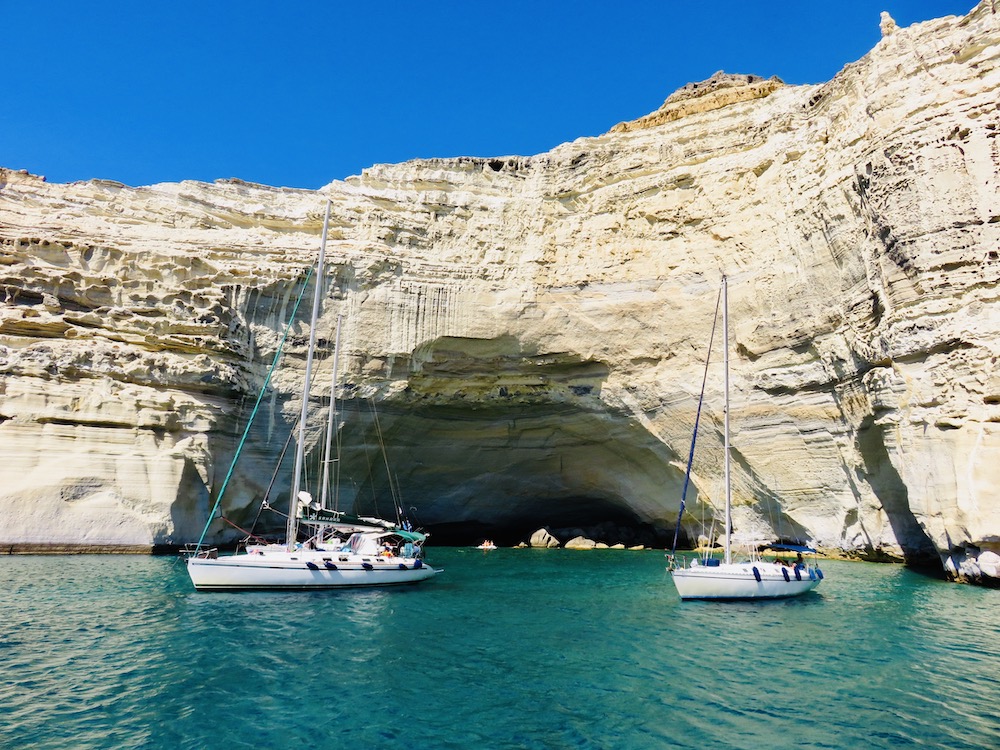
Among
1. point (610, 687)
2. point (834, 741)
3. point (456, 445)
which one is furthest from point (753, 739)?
point (456, 445)

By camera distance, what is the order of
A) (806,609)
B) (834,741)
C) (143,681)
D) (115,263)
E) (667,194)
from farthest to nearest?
1. (667,194)
2. (115,263)
3. (806,609)
4. (143,681)
5. (834,741)

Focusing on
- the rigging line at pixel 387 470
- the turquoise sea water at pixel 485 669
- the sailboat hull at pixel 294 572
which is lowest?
the turquoise sea water at pixel 485 669

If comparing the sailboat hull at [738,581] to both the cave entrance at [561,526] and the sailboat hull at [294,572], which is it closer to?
the sailboat hull at [294,572]

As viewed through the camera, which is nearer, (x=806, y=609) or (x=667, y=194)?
(x=806, y=609)

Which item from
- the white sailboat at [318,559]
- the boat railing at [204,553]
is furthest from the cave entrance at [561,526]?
the white sailboat at [318,559]

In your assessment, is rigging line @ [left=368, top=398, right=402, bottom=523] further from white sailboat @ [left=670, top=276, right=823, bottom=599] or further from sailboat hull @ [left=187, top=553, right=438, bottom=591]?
white sailboat @ [left=670, top=276, right=823, bottom=599]

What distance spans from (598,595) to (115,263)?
811 inches

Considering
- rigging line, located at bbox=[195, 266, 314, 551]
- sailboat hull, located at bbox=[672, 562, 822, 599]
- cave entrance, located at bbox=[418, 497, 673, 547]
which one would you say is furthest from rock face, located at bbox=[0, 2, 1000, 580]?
sailboat hull, located at bbox=[672, 562, 822, 599]

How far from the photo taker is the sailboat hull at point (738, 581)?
14.9 metres

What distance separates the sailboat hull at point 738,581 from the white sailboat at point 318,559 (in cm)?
633

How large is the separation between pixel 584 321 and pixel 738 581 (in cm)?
1320

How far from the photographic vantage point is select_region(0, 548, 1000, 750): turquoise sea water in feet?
22.5

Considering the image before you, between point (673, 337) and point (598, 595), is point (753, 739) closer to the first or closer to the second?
point (598, 595)

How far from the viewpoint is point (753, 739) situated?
680 cm
